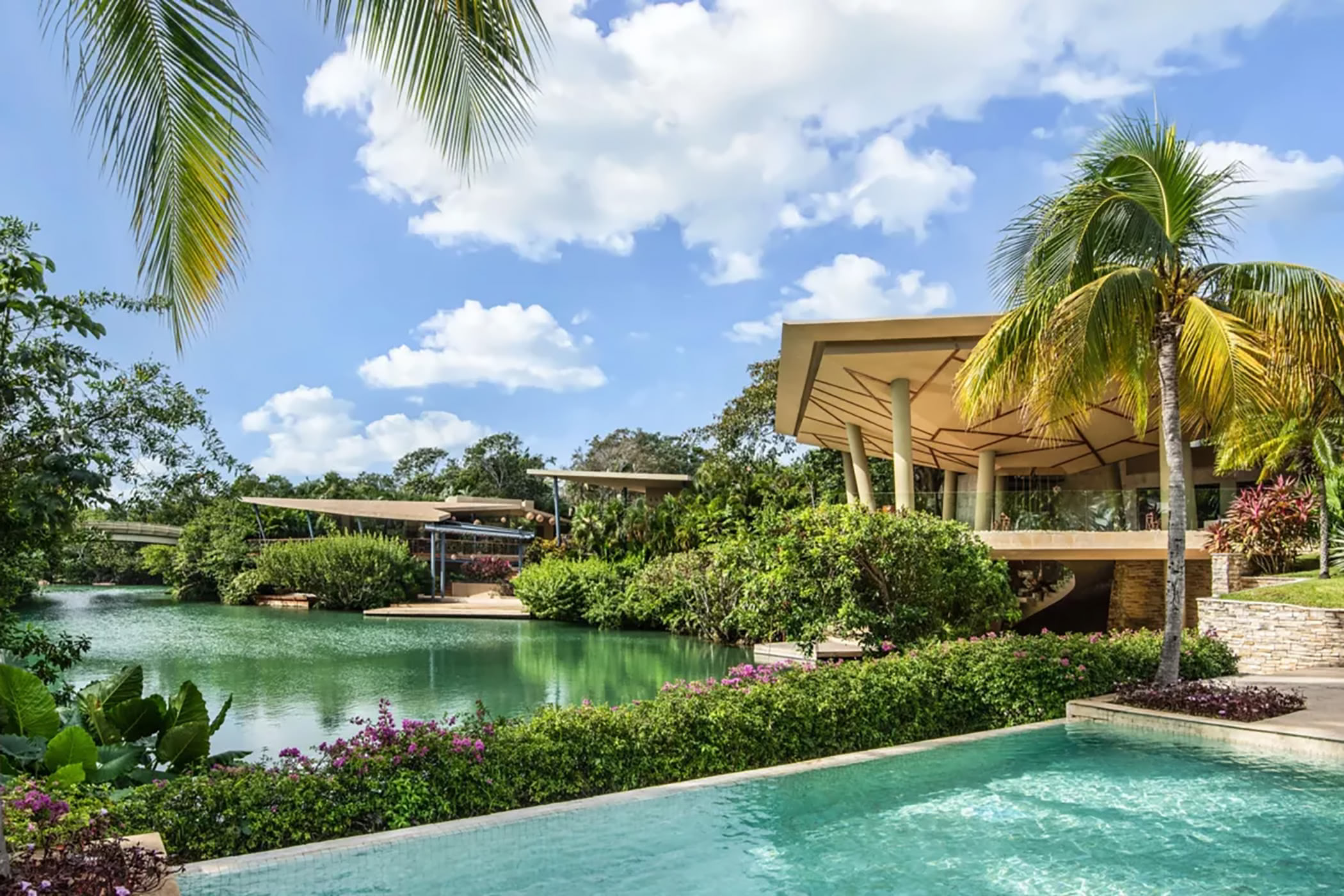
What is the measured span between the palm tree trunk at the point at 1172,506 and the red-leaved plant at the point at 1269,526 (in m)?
7.60

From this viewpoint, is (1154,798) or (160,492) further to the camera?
(160,492)

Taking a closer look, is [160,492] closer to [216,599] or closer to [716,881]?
[716,881]

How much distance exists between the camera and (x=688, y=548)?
29.0 meters

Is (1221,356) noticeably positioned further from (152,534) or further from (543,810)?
(152,534)

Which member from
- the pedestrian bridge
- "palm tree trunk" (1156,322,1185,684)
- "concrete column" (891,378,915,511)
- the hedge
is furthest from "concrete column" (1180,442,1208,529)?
the pedestrian bridge

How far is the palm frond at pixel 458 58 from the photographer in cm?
403

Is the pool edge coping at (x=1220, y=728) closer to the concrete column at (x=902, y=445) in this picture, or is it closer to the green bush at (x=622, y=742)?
the green bush at (x=622, y=742)

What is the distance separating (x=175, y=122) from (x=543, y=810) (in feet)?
16.2

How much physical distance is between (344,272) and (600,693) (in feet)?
33.5

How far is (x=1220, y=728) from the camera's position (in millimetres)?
9430

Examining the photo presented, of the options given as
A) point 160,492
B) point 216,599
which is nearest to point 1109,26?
point 160,492

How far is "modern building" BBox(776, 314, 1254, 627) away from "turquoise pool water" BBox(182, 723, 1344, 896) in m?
9.46

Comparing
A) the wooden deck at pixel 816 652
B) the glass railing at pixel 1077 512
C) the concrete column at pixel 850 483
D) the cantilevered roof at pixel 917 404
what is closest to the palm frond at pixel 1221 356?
the cantilevered roof at pixel 917 404

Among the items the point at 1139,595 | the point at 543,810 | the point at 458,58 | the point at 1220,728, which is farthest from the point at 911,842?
the point at 1139,595
